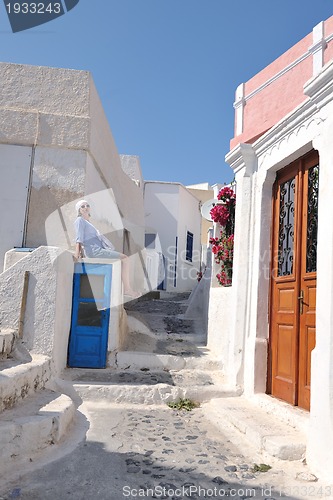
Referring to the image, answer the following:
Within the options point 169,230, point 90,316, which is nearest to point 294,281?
point 90,316

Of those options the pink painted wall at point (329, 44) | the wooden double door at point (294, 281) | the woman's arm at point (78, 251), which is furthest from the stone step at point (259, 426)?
the pink painted wall at point (329, 44)

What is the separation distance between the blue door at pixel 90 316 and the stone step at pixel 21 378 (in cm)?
88

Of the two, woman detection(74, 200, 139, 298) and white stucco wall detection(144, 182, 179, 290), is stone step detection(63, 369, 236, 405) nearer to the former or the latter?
woman detection(74, 200, 139, 298)

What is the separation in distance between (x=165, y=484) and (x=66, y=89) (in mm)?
6183

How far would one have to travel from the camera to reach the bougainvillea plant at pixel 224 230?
6.68 m

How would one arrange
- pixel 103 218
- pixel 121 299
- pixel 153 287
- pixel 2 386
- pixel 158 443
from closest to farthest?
1. pixel 2 386
2. pixel 158 443
3. pixel 121 299
4. pixel 103 218
5. pixel 153 287

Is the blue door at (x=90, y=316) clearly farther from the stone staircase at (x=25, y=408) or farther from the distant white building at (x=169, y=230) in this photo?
the distant white building at (x=169, y=230)

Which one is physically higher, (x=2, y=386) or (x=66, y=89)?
(x=66, y=89)

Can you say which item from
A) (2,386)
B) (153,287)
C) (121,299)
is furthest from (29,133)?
(153,287)

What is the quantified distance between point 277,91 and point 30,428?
16.7 feet

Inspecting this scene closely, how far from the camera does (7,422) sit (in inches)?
129

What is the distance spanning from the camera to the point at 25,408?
149 inches

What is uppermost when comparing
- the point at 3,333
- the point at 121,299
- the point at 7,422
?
the point at 121,299

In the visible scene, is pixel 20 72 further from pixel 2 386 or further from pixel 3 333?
pixel 2 386
